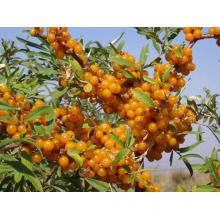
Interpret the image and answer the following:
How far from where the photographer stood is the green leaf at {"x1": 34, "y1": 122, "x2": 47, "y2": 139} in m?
0.92

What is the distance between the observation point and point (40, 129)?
934 millimetres

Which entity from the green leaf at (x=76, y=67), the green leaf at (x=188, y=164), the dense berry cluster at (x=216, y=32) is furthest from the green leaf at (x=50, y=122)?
the dense berry cluster at (x=216, y=32)

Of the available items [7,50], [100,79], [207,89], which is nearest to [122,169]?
[100,79]

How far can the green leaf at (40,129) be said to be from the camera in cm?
92

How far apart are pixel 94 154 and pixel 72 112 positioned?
22 cm

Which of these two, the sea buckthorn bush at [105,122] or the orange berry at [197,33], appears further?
the orange berry at [197,33]

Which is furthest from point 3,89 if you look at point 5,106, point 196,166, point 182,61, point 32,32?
point 196,166

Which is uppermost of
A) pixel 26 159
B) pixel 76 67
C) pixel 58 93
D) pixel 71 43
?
pixel 71 43

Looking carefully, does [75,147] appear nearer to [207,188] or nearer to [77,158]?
[77,158]

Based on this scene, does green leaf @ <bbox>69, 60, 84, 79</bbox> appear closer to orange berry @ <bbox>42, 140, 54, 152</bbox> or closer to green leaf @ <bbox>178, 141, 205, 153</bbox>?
orange berry @ <bbox>42, 140, 54, 152</bbox>

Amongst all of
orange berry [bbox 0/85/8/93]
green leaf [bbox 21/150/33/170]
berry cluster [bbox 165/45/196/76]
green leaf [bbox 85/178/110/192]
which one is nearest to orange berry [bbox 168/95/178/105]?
berry cluster [bbox 165/45/196/76]

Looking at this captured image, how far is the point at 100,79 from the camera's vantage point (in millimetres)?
1130

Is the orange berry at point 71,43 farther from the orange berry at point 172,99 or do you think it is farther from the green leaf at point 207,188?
the green leaf at point 207,188

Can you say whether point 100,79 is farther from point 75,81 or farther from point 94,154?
point 94,154
